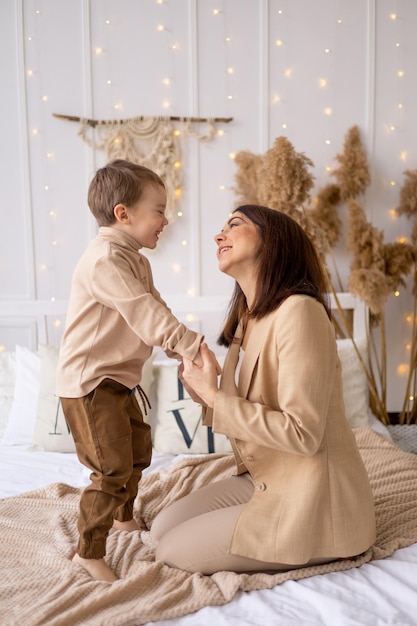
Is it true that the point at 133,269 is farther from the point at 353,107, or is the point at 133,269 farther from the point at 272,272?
the point at 353,107

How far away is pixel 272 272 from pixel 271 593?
740 millimetres

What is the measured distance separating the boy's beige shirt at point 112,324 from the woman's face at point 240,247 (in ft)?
0.66

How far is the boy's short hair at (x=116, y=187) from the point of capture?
64.3 inches

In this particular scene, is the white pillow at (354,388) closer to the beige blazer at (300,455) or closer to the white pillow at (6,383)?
the beige blazer at (300,455)

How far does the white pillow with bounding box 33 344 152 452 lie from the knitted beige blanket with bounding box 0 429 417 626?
1.34ft

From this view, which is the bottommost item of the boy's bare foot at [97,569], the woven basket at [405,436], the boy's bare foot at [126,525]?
the woven basket at [405,436]

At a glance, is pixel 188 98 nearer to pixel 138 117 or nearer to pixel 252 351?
pixel 138 117

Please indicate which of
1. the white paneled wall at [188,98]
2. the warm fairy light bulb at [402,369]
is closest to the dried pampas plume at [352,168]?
the white paneled wall at [188,98]

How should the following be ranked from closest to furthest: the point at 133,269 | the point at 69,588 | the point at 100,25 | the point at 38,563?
the point at 69,588
the point at 38,563
the point at 133,269
the point at 100,25

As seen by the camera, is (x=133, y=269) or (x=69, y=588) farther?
(x=133, y=269)

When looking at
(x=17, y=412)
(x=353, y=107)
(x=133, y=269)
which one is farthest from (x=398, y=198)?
(x=17, y=412)

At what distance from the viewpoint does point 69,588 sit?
1320mm

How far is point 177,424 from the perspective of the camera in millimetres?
2381

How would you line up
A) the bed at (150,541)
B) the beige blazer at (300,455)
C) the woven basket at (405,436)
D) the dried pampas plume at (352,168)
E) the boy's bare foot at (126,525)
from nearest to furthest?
the bed at (150,541), the beige blazer at (300,455), the boy's bare foot at (126,525), the woven basket at (405,436), the dried pampas plume at (352,168)
